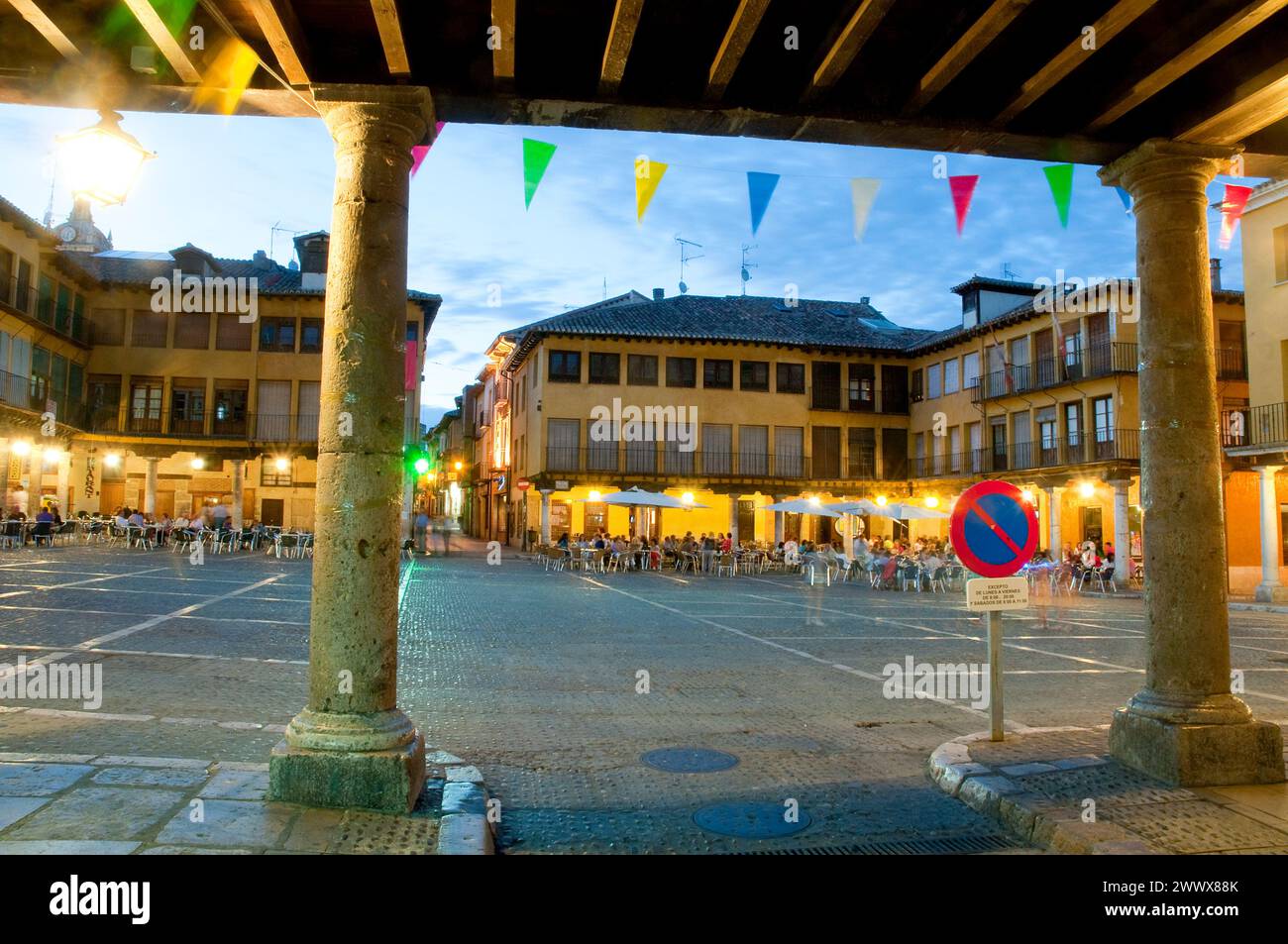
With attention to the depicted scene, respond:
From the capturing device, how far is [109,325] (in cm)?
3444

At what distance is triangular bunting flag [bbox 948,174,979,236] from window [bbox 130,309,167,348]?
35.1m

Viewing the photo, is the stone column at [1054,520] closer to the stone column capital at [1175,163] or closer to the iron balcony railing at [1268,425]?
the iron balcony railing at [1268,425]

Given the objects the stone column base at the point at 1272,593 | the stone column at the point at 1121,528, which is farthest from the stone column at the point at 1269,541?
Answer: the stone column at the point at 1121,528

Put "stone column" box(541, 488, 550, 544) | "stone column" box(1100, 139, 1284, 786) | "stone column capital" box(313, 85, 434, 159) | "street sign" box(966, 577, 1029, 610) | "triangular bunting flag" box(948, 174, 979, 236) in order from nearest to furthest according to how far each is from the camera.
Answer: "stone column capital" box(313, 85, 434, 159)
"stone column" box(1100, 139, 1284, 786)
"street sign" box(966, 577, 1029, 610)
"triangular bunting flag" box(948, 174, 979, 236)
"stone column" box(541, 488, 550, 544)

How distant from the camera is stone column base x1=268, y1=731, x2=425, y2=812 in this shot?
407 cm

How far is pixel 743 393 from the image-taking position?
1517 inches

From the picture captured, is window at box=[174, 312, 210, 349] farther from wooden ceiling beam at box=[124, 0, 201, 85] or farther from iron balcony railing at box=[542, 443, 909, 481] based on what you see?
wooden ceiling beam at box=[124, 0, 201, 85]

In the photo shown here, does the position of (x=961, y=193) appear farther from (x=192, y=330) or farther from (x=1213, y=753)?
(x=192, y=330)

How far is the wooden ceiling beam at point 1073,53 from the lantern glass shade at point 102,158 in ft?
14.9

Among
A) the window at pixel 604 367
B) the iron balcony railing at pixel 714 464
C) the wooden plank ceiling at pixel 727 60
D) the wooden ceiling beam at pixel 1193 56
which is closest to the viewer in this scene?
the wooden ceiling beam at pixel 1193 56

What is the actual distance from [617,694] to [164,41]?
5.72 metres

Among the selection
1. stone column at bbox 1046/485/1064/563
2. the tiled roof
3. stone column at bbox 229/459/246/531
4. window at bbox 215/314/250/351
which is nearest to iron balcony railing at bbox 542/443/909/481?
the tiled roof

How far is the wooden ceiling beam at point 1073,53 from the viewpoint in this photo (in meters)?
4.05
